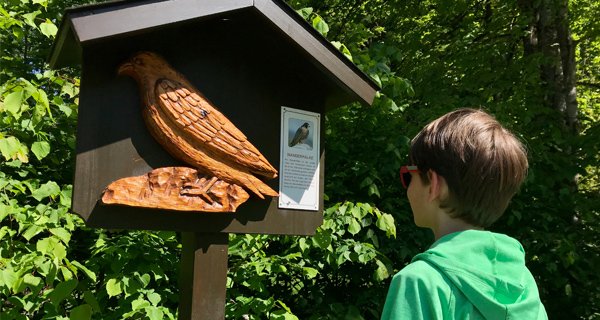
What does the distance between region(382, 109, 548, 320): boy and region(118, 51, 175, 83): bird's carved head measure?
1.11m

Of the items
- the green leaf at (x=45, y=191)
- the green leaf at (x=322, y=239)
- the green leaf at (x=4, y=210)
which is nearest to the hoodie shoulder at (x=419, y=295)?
the green leaf at (x=4, y=210)

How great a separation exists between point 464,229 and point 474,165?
0.17 meters

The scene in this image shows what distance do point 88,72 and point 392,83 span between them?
2.51 m

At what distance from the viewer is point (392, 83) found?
4023mm

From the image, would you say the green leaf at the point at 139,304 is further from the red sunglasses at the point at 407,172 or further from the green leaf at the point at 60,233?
the red sunglasses at the point at 407,172

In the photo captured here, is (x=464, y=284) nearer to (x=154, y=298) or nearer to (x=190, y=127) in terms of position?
(x=190, y=127)

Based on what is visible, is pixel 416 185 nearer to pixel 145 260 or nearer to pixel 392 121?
pixel 145 260

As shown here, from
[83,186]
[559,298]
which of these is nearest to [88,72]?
[83,186]

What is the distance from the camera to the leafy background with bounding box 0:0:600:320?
281 centimetres

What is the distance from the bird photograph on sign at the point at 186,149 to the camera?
206cm

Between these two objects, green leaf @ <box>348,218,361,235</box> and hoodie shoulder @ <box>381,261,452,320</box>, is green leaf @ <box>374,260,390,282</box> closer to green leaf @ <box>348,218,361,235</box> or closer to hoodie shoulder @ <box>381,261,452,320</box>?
green leaf @ <box>348,218,361,235</box>

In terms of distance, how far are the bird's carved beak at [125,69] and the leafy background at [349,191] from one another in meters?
0.70

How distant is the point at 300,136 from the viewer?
2.55m

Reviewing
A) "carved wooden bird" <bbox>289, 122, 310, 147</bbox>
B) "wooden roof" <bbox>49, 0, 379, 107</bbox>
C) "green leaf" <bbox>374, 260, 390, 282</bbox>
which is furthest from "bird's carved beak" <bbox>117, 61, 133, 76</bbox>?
"green leaf" <bbox>374, 260, 390, 282</bbox>
